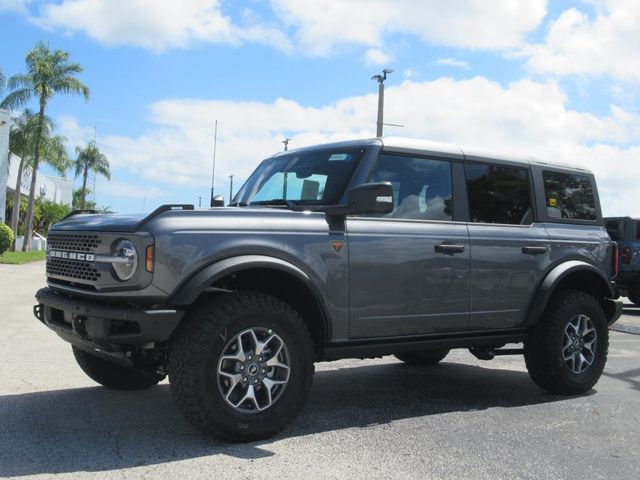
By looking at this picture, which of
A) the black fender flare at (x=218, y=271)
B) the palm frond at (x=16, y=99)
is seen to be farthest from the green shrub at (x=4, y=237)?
the black fender flare at (x=218, y=271)

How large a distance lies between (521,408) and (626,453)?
122 centimetres

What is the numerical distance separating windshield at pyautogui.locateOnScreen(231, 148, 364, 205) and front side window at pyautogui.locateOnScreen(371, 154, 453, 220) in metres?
0.26

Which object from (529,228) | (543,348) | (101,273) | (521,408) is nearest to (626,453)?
(521,408)

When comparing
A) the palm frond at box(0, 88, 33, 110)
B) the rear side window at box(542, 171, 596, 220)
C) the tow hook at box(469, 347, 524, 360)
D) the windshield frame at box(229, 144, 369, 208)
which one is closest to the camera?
the windshield frame at box(229, 144, 369, 208)

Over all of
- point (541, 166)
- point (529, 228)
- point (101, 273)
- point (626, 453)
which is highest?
point (541, 166)

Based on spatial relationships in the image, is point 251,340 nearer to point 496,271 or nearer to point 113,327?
point 113,327

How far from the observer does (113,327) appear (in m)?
4.06

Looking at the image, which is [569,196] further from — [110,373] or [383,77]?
[383,77]

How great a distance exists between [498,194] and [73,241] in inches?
137

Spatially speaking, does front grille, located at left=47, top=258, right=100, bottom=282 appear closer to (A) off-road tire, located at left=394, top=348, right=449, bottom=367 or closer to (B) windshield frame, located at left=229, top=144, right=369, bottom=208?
(B) windshield frame, located at left=229, top=144, right=369, bottom=208

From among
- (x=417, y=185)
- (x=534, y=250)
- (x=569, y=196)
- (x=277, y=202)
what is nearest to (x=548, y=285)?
(x=534, y=250)

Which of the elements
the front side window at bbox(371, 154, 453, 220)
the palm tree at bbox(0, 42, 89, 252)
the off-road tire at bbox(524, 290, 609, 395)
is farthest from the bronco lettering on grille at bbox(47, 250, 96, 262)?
the palm tree at bbox(0, 42, 89, 252)

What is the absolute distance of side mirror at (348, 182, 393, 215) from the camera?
4492 millimetres

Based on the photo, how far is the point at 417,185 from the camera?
17.5 ft
